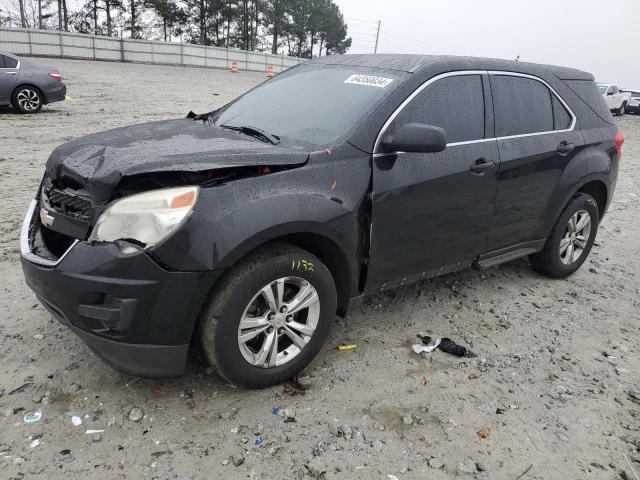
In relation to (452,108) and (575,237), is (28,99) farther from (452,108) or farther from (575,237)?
(575,237)

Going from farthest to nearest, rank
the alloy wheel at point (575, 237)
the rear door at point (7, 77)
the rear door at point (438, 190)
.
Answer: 1. the rear door at point (7, 77)
2. the alloy wheel at point (575, 237)
3. the rear door at point (438, 190)

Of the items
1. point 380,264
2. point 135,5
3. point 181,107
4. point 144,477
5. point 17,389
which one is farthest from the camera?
point 135,5

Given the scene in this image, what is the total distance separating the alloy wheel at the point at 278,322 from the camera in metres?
2.74

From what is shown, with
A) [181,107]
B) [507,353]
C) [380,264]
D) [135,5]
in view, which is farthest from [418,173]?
[135,5]

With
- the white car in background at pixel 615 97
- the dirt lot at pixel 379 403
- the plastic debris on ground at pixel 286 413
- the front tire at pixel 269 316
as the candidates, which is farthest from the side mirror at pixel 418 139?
the white car in background at pixel 615 97

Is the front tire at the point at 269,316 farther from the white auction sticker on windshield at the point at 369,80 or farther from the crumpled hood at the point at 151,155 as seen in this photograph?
the white auction sticker on windshield at the point at 369,80

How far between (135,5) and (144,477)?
47927 mm

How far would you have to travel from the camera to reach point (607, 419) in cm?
293

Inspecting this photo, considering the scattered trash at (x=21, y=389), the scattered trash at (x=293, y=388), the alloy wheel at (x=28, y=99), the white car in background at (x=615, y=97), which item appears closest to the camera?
the scattered trash at (x=21, y=389)

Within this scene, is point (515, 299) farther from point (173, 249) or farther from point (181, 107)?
point (181, 107)

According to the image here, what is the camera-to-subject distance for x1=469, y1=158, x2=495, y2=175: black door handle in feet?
11.7

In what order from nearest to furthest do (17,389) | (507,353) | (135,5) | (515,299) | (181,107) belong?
1. (17,389)
2. (507,353)
3. (515,299)
4. (181,107)
5. (135,5)

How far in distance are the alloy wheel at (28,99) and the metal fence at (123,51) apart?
1887cm

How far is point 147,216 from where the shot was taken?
241 centimetres
